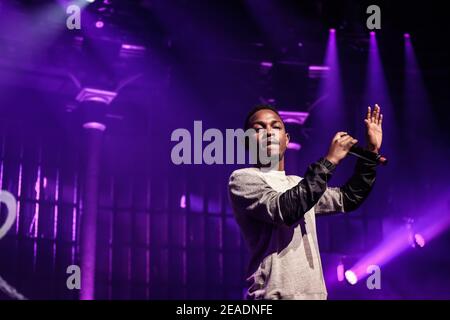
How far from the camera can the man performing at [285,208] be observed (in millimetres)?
2982

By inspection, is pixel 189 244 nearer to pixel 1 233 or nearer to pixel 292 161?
pixel 292 161

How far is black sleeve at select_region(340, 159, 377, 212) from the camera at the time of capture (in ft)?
11.3

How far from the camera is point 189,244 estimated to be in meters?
9.12

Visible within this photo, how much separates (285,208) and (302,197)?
0.09m

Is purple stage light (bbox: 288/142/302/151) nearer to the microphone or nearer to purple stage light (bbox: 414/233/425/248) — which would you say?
purple stage light (bbox: 414/233/425/248)

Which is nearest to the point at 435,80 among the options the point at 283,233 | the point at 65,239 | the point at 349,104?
the point at 349,104

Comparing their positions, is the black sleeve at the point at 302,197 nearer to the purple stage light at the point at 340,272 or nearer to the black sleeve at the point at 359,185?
the black sleeve at the point at 359,185

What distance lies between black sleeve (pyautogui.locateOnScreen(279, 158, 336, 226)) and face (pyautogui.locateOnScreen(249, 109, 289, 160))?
1.41ft

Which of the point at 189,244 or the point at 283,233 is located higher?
the point at 189,244

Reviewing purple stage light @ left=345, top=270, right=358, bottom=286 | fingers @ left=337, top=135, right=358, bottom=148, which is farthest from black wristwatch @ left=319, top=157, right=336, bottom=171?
purple stage light @ left=345, top=270, right=358, bottom=286

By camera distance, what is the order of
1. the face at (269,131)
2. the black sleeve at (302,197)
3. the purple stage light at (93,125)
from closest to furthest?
the black sleeve at (302,197), the face at (269,131), the purple stage light at (93,125)

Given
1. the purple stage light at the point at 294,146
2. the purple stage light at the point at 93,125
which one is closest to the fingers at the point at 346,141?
the purple stage light at the point at 93,125

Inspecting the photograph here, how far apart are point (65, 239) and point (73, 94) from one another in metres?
1.85
